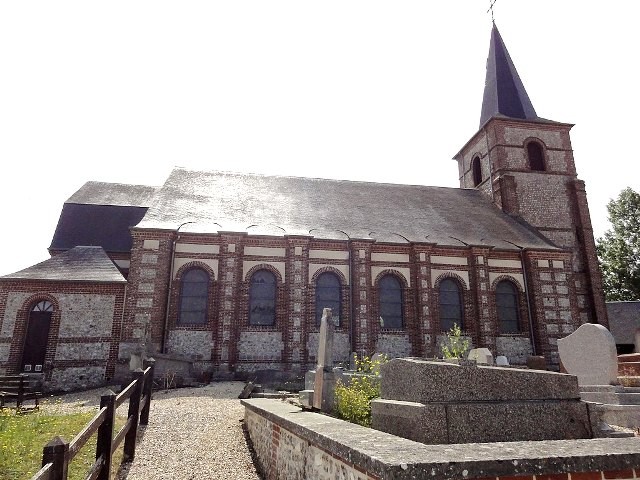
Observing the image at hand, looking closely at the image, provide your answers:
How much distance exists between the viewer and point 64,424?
8.16m

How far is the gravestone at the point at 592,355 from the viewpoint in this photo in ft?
30.0

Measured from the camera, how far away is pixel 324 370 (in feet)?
22.5

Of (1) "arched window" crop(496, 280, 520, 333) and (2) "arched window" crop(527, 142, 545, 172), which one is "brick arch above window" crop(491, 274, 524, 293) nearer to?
(1) "arched window" crop(496, 280, 520, 333)

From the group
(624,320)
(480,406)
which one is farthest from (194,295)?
(624,320)

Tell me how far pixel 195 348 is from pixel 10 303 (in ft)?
23.3

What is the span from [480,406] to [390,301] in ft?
48.8

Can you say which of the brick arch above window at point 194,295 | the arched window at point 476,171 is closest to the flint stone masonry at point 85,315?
the brick arch above window at point 194,295

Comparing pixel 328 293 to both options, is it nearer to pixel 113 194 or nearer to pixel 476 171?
pixel 113 194

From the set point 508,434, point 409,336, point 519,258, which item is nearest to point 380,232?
point 409,336

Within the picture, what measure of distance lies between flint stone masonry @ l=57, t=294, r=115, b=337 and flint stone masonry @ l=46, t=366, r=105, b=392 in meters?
1.28

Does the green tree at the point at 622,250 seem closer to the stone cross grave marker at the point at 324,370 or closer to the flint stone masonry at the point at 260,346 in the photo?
the flint stone masonry at the point at 260,346

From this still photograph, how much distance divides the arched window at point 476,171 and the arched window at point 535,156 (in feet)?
10.3

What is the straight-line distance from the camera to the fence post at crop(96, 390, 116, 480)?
4.92 meters

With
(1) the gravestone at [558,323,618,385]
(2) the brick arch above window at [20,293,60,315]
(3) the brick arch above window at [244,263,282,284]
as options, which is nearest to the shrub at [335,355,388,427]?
(1) the gravestone at [558,323,618,385]
